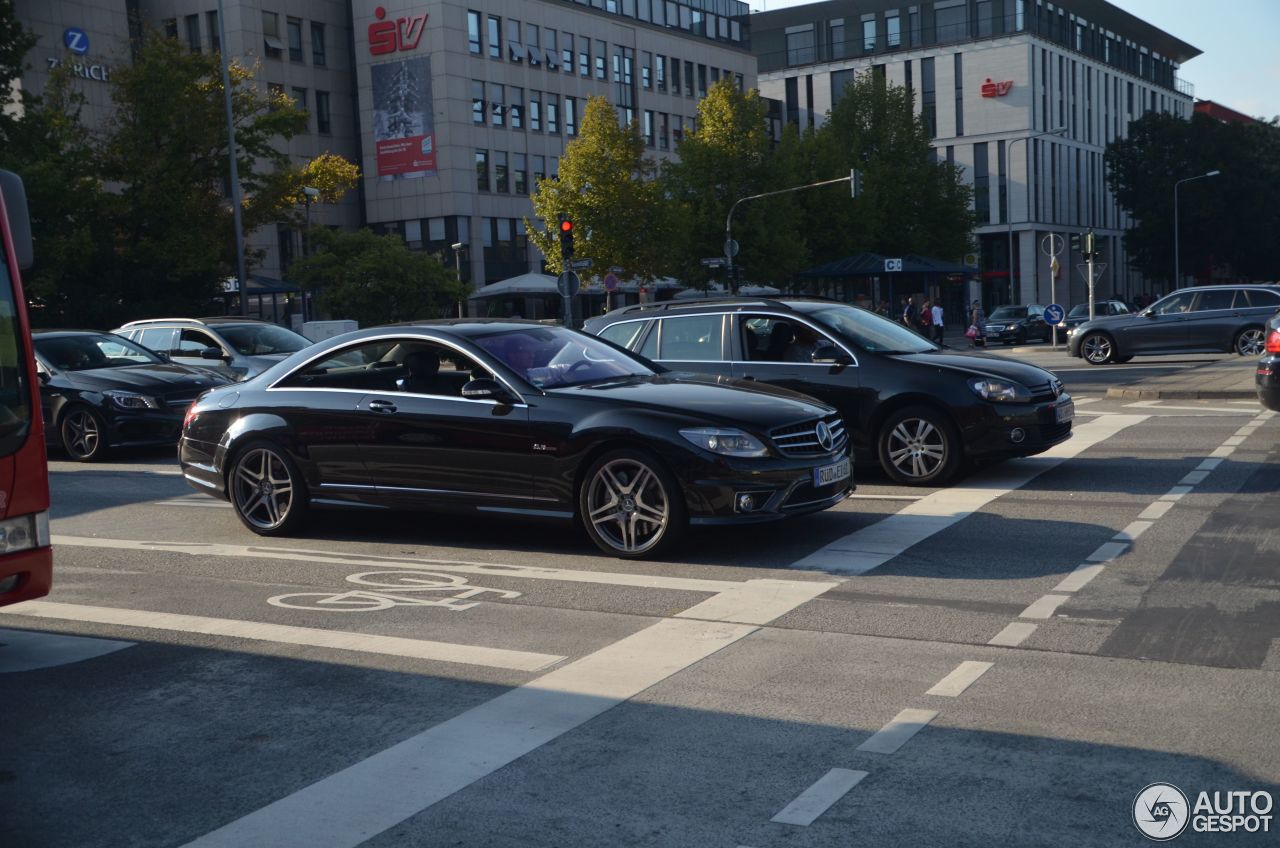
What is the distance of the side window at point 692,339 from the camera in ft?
41.5

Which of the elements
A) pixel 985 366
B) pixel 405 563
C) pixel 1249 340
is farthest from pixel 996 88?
pixel 405 563

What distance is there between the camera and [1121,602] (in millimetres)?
7172

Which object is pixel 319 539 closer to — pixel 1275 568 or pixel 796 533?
pixel 796 533

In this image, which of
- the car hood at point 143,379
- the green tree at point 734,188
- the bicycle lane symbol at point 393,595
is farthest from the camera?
the green tree at point 734,188

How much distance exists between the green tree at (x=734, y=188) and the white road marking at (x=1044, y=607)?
159ft

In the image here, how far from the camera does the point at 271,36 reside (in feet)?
216

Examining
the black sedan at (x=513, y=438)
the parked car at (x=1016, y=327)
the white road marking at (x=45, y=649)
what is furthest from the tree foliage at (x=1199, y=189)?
the white road marking at (x=45, y=649)

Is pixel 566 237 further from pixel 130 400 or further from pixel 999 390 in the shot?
pixel 999 390

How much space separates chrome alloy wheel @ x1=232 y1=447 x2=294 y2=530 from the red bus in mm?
3726

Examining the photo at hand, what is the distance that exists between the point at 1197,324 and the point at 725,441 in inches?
893

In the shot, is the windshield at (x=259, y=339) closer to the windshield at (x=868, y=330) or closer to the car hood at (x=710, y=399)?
the windshield at (x=868, y=330)

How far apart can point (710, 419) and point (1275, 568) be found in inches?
130

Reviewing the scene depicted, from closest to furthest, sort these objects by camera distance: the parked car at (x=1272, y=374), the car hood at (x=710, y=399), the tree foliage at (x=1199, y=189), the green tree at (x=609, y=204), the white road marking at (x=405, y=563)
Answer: the white road marking at (x=405, y=563) < the car hood at (x=710, y=399) < the parked car at (x=1272, y=374) < the green tree at (x=609, y=204) < the tree foliage at (x=1199, y=189)

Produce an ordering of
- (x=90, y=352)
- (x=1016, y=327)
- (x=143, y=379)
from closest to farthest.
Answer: (x=143, y=379)
(x=90, y=352)
(x=1016, y=327)
